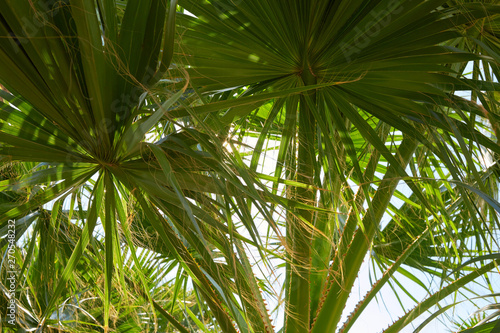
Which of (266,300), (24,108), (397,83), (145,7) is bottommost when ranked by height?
(266,300)

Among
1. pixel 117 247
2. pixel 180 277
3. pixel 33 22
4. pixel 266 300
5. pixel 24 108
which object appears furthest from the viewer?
pixel 180 277

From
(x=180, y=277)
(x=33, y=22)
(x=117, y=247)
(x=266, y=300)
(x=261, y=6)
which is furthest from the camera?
(x=180, y=277)

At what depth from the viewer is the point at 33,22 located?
70cm

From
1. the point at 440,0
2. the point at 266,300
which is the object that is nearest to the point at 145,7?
the point at 440,0

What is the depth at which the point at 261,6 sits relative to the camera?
94 centimetres

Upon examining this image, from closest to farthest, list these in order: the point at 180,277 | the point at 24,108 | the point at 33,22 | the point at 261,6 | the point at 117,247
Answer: the point at 33,22
the point at 24,108
the point at 261,6
the point at 117,247
the point at 180,277

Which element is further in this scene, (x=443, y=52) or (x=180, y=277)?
(x=180, y=277)

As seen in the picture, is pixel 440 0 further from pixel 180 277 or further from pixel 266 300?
pixel 180 277

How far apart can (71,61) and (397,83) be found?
2.34 ft

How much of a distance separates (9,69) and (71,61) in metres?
0.13

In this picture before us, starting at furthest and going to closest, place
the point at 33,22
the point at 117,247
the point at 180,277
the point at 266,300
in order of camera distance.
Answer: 1. the point at 180,277
2. the point at 266,300
3. the point at 117,247
4. the point at 33,22

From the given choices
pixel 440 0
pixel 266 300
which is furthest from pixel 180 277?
pixel 440 0

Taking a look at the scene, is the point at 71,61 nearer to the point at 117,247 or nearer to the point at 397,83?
the point at 117,247

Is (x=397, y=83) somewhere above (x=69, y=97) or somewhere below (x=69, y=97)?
above
